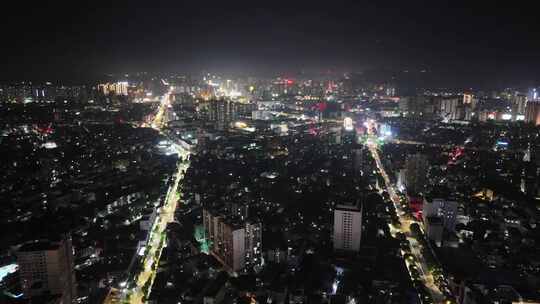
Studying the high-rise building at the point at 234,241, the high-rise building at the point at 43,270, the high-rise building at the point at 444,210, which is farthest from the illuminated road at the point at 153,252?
the high-rise building at the point at 444,210

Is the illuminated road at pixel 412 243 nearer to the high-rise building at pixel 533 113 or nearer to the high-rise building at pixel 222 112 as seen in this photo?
the high-rise building at pixel 222 112

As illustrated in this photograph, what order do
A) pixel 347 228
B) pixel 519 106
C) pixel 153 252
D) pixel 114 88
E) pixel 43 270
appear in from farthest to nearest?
1. pixel 114 88
2. pixel 519 106
3. pixel 153 252
4. pixel 347 228
5. pixel 43 270

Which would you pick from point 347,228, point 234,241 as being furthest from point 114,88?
point 347,228

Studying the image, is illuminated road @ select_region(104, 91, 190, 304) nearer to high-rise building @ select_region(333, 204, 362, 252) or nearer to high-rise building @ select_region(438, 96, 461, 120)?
high-rise building @ select_region(333, 204, 362, 252)

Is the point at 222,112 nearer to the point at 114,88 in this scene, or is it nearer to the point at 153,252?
the point at 114,88

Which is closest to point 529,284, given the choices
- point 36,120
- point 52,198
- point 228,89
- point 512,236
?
point 512,236

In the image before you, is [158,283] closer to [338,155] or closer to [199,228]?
[199,228]
